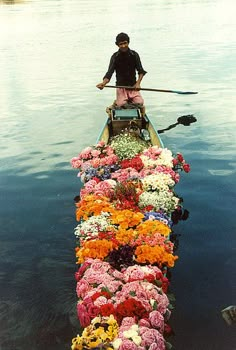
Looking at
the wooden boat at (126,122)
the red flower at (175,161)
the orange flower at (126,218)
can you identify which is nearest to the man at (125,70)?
the wooden boat at (126,122)

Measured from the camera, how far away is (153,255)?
8062 millimetres

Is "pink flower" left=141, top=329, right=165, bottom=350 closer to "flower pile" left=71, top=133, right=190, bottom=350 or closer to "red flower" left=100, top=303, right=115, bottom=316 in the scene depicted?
"flower pile" left=71, top=133, right=190, bottom=350

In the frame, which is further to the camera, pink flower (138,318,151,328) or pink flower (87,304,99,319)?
pink flower (87,304,99,319)

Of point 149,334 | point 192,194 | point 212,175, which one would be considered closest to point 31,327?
point 149,334

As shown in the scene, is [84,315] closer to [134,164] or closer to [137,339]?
[137,339]

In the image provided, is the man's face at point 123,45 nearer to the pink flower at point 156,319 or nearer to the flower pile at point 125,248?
the flower pile at point 125,248

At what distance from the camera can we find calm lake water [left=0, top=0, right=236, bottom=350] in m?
8.77

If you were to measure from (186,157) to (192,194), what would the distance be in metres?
3.53

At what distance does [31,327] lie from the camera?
8.55 metres

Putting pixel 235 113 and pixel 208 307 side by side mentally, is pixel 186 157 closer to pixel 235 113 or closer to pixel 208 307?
pixel 235 113

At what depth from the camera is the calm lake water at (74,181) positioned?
8.77 meters

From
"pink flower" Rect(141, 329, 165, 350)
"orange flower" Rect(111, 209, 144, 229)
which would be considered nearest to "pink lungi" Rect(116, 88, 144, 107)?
"orange flower" Rect(111, 209, 144, 229)

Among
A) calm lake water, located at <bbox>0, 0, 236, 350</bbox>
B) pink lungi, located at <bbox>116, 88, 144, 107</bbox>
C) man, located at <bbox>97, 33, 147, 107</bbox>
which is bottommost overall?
calm lake water, located at <bbox>0, 0, 236, 350</bbox>

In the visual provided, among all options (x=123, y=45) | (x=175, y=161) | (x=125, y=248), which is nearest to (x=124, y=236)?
(x=125, y=248)
